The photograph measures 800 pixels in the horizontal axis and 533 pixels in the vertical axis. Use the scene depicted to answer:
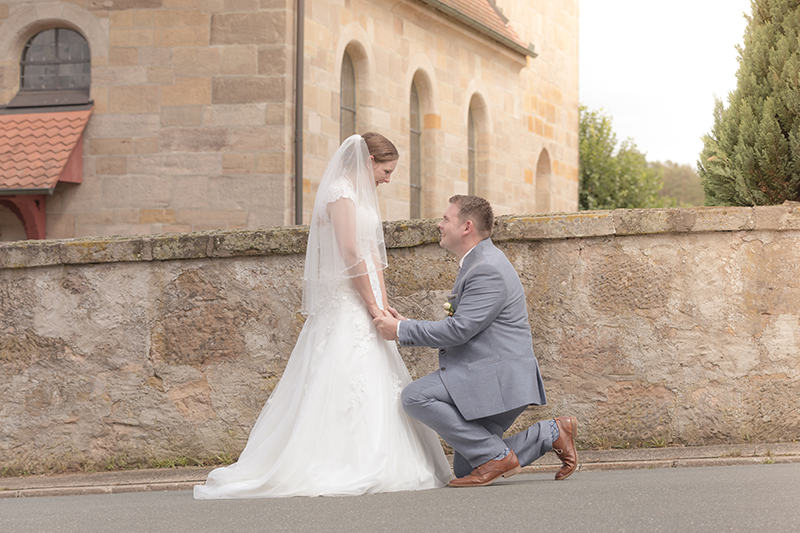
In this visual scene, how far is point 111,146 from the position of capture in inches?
495

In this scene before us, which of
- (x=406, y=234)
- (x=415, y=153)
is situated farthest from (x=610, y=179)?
(x=406, y=234)

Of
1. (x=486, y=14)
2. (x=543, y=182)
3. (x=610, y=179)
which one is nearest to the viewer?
(x=486, y=14)

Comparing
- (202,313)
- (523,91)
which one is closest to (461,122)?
(523,91)

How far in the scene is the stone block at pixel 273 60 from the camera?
12.1 m

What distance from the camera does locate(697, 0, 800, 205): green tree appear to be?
6.89 m

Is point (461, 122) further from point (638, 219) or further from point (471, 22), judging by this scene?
point (638, 219)

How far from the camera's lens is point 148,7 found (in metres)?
12.5

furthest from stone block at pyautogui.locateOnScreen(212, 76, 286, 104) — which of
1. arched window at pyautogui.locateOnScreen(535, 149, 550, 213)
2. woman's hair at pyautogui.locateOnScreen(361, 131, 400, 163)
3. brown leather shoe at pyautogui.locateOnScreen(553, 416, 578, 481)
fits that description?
arched window at pyautogui.locateOnScreen(535, 149, 550, 213)

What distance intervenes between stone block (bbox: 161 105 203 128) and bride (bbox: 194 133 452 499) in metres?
7.47

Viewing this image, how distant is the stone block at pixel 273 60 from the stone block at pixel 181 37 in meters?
0.86

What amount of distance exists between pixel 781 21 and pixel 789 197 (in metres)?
1.42

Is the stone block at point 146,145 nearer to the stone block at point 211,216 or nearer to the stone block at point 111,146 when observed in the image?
the stone block at point 111,146

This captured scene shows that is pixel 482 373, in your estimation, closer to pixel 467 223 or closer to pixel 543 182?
pixel 467 223

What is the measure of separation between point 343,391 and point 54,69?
10.1 m
